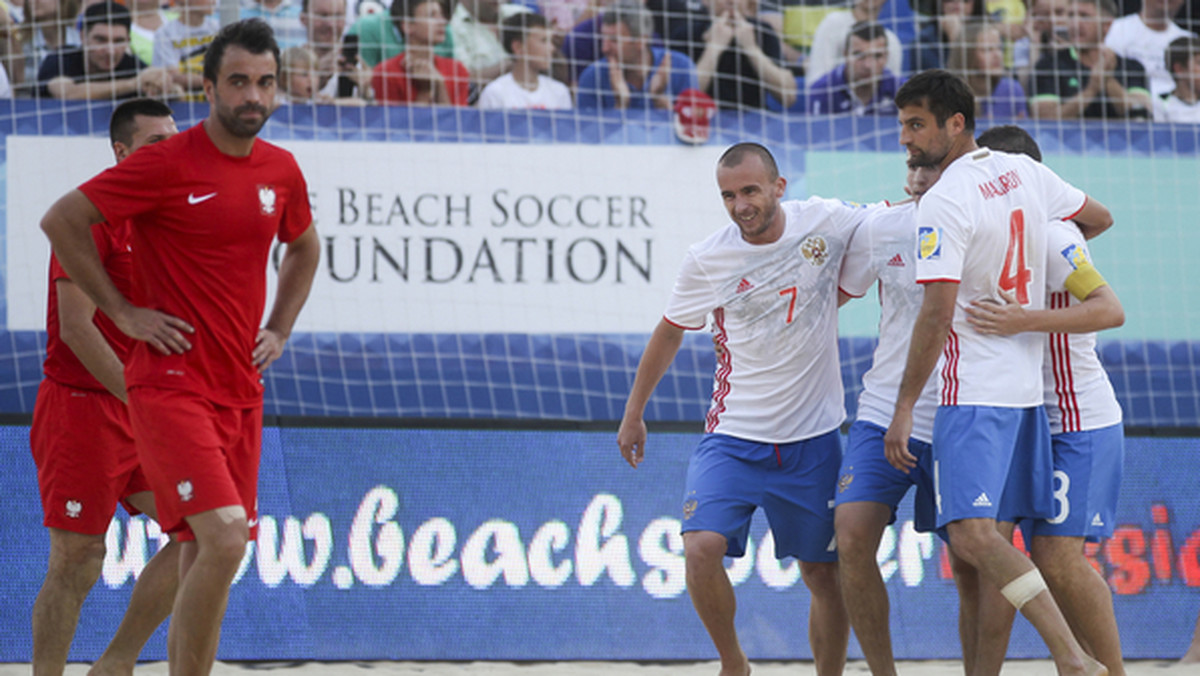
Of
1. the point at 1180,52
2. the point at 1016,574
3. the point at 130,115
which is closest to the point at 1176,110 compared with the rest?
the point at 1180,52

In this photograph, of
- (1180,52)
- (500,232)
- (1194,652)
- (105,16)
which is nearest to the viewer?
(1194,652)

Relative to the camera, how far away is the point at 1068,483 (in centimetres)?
416

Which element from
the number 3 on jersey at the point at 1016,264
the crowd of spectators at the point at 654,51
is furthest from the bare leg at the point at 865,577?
the crowd of spectators at the point at 654,51

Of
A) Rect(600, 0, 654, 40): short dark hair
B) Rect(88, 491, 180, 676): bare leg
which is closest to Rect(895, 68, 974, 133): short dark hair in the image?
Rect(88, 491, 180, 676): bare leg

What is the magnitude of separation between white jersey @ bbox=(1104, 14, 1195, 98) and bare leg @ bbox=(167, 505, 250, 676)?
7266 mm

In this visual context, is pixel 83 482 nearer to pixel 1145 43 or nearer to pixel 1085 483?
pixel 1085 483

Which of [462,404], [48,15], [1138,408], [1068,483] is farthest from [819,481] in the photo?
[48,15]

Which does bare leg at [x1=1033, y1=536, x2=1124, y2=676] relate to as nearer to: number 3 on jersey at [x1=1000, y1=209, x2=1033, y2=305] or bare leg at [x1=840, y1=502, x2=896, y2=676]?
bare leg at [x1=840, y1=502, x2=896, y2=676]

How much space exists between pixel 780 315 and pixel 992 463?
3.09 feet

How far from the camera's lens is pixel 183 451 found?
3439mm

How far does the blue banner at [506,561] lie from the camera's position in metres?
5.55

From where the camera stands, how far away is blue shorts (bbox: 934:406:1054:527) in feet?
12.9

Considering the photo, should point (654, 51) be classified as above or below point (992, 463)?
above

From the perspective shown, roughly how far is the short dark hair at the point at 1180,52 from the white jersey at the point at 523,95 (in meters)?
4.11
